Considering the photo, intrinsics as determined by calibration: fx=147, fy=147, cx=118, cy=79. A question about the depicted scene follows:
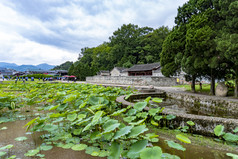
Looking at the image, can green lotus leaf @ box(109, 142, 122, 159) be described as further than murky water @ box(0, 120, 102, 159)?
No

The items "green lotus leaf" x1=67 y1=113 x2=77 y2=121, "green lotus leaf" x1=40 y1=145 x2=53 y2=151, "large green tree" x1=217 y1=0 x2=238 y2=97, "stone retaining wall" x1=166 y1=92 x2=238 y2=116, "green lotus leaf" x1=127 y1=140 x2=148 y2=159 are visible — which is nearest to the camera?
"green lotus leaf" x1=127 y1=140 x2=148 y2=159

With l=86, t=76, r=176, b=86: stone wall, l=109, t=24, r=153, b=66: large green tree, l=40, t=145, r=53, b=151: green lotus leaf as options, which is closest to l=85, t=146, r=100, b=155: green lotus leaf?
l=40, t=145, r=53, b=151: green lotus leaf

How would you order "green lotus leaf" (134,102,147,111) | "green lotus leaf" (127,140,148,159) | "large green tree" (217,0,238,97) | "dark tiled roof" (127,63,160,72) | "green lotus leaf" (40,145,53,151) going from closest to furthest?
1. "green lotus leaf" (127,140,148,159)
2. "green lotus leaf" (40,145,53,151)
3. "green lotus leaf" (134,102,147,111)
4. "large green tree" (217,0,238,97)
5. "dark tiled roof" (127,63,160,72)

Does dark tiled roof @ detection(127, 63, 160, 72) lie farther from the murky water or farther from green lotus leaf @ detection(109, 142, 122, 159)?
green lotus leaf @ detection(109, 142, 122, 159)

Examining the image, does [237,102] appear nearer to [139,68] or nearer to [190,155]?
[190,155]

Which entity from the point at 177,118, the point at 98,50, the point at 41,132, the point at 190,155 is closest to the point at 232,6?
the point at 177,118

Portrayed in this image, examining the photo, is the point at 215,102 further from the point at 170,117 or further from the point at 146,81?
the point at 146,81

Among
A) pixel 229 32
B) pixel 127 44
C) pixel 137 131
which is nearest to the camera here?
pixel 137 131

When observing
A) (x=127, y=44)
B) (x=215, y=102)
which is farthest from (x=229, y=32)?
(x=127, y=44)

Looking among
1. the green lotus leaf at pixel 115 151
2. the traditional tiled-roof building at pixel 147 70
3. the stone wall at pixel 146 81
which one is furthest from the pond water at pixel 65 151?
the traditional tiled-roof building at pixel 147 70

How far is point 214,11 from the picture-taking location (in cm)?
792

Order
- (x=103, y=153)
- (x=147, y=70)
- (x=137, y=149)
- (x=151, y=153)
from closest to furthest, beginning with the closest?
(x=151, y=153) < (x=137, y=149) < (x=103, y=153) < (x=147, y=70)

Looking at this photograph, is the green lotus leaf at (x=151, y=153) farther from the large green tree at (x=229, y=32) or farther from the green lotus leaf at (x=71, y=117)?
the large green tree at (x=229, y=32)

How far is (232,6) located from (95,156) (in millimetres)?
8046
